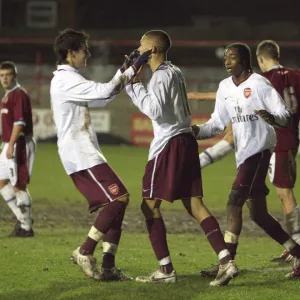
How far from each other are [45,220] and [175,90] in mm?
6004

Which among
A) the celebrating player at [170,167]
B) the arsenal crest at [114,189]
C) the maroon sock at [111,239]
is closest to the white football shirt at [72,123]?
the arsenal crest at [114,189]

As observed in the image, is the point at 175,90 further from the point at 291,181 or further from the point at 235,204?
the point at 291,181

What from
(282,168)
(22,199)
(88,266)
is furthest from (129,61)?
(22,199)

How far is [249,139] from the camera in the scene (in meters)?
8.62

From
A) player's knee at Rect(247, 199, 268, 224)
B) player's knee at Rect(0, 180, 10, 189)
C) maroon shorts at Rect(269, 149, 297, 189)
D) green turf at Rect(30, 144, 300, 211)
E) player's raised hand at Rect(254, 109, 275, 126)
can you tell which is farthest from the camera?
green turf at Rect(30, 144, 300, 211)

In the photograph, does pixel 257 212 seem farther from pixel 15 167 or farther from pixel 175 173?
pixel 15 167

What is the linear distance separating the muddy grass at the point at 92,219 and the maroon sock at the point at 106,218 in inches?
171

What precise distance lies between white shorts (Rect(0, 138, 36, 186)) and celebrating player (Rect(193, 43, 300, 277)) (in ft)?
12.2

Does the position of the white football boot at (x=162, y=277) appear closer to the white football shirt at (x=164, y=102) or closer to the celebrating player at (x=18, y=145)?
the white football shirt at (x=164, y=102)

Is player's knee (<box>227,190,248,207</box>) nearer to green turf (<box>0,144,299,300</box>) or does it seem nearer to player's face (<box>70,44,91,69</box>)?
green turf (<box>0,144,299,300</box>)

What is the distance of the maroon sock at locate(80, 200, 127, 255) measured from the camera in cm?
819

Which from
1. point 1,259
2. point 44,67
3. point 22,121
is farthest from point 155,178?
point 44,67

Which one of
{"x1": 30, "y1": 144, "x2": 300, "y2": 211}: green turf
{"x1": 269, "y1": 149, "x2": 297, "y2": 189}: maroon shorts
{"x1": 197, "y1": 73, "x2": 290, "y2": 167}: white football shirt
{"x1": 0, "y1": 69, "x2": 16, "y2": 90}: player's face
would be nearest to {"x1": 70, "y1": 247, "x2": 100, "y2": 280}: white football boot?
{"x1": 197, "y1": 73, "x2": 290, "y2": 167}: white football shirt

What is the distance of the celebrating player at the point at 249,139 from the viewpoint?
8617 mm
